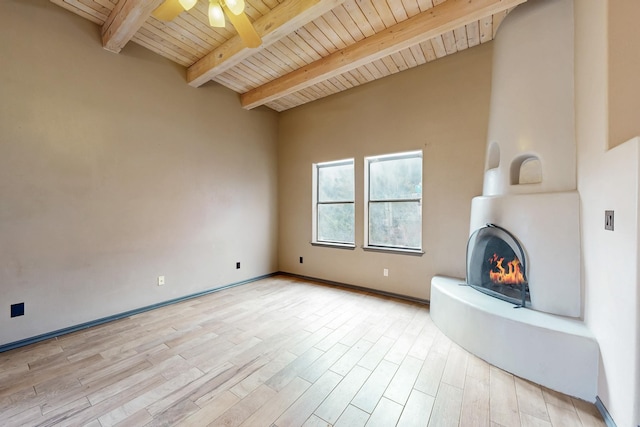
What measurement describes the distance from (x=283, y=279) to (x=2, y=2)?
4.35 m

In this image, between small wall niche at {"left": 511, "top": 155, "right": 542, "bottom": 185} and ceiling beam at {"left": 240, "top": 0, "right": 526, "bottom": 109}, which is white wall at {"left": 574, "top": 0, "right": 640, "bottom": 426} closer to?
small wall niche at {"left": 511, "top": 155, "right": 542, "bottom": 185}

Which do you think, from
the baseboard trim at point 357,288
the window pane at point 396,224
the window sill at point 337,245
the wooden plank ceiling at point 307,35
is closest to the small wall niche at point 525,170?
the window pane at point 396,224

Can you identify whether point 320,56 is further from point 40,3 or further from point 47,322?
point 47,322

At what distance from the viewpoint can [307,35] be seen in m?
2.71

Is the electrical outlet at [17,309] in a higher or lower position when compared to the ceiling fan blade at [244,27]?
lower

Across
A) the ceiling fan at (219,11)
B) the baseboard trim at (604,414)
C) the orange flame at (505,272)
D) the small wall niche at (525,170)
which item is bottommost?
the baseboard trim at (604,414)

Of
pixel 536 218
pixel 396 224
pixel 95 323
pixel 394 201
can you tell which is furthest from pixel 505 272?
pixel 95 323

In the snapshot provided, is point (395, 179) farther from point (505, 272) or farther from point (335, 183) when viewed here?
point (505, 272)

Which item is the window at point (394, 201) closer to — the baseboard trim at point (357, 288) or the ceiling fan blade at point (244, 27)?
the baseboard trim at point (357, 288)

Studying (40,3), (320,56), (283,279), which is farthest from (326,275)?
(40,3)

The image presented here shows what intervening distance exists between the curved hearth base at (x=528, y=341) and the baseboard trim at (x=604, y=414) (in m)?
0.04

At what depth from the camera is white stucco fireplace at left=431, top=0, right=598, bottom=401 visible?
1749mm

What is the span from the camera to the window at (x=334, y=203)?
4.12 meters

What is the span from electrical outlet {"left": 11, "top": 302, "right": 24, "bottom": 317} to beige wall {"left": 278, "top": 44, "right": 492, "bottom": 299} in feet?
10.8
